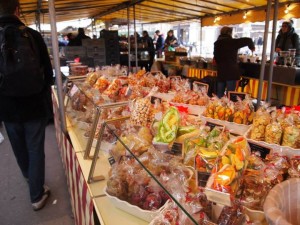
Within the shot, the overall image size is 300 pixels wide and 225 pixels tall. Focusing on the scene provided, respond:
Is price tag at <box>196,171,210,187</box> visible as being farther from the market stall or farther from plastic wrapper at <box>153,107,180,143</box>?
plastic wrapper at <box>153,107,180,143</box>

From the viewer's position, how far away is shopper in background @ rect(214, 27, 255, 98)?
4.54 m

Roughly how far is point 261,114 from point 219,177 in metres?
0.83

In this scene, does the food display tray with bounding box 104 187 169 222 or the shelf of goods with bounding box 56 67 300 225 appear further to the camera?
the food display tray with bounding box 104 187 169 222

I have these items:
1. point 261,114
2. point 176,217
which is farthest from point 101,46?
point 176,217

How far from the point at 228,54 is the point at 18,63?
366 cm

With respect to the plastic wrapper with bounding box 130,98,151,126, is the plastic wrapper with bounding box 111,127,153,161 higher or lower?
lower

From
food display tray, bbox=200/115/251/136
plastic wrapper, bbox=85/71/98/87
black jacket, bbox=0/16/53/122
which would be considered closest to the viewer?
food display tray, bbox=200/115/251/136

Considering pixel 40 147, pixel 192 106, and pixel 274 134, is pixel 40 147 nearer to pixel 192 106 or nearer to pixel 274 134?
pixel 192 106

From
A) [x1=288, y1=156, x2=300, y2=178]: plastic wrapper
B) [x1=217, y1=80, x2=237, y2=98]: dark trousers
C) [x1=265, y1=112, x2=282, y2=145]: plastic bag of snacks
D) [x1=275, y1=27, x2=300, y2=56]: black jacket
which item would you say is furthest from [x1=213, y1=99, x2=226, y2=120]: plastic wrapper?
[x1=275, y1=27, x2=300, y2=56]: black jacket

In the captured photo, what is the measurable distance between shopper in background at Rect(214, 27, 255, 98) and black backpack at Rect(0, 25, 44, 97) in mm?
3400

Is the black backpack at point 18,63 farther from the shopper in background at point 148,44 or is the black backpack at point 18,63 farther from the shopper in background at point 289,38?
the shopper in background at point 148,44

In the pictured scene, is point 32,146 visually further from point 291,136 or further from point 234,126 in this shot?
point 291,136

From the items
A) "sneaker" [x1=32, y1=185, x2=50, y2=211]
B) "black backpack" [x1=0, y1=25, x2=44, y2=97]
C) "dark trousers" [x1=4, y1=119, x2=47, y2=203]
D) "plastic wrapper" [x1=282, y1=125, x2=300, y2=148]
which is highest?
"black backpack" [x1=0, y1=25, x2=44, y2=97]

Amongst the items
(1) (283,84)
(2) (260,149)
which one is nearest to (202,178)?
(2) (260,149)
